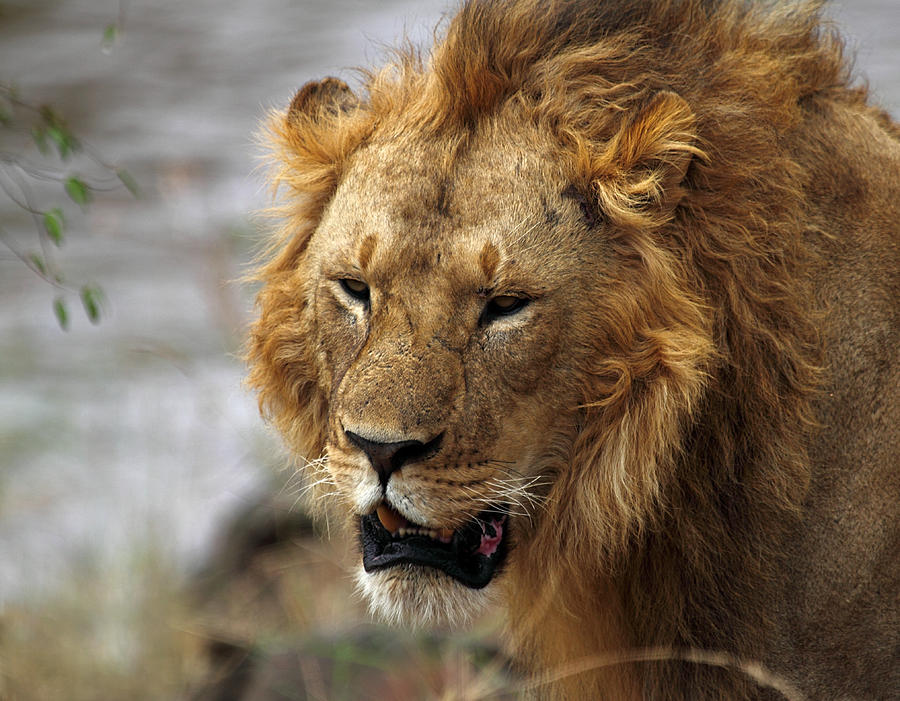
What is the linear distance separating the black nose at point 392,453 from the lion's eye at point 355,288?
36 cm

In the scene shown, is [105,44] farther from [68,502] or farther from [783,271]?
[68,502]

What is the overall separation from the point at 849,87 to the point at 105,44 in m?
2.10

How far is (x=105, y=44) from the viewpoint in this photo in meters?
3.58

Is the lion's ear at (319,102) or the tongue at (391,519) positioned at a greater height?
the lion's ear at (319,102)

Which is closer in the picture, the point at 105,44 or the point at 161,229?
the point at 105,44

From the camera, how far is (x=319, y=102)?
315cm

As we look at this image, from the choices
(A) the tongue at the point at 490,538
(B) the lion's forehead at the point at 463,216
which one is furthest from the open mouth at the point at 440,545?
(B) the lion's forehead at the point at 463,216

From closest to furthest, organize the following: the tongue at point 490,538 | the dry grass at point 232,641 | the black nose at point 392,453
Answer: the black nose at point 392,453 → the tongue at point 490,538 → the dry grass at point 232,641

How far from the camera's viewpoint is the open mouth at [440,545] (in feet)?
8.73

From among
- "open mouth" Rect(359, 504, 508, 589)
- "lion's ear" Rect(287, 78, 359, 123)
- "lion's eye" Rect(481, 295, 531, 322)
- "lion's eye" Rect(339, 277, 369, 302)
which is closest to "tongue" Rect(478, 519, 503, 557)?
"open mouth" Rect(359, 504, 508, 589)

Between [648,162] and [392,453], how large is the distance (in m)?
0.84

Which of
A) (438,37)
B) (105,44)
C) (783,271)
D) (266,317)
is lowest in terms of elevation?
(783,271)

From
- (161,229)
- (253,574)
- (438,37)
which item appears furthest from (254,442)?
(161,229)

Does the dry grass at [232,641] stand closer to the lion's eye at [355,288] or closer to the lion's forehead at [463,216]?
the lion's eye at [355,288]
